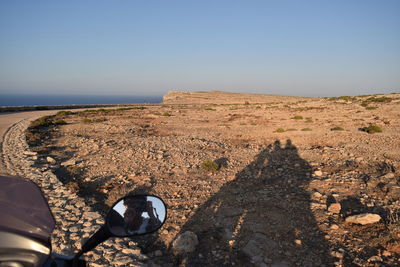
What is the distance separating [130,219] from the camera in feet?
6.49

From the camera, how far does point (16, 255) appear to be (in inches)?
52.8

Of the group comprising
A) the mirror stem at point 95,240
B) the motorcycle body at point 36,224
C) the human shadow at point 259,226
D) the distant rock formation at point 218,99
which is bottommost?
the human shadow at point 259,226

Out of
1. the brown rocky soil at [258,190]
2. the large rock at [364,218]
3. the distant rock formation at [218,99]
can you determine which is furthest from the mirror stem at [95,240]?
the distant rock formation at [218,99]

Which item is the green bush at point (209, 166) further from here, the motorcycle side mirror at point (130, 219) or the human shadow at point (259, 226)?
the motorcycle side mirror at point (130, 219)

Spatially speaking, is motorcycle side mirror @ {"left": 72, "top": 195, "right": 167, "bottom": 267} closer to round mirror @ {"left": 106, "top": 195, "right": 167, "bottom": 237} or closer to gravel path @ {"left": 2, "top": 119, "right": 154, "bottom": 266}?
round mirror @ {"left": 106, "top": 195, "right": 167, "bottom": 237}

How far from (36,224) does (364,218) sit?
6.01 meters

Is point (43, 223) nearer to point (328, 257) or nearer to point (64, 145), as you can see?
point (328, 257)

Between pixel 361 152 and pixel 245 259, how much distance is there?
8.67 metres

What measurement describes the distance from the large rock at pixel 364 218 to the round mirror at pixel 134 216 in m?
4.95

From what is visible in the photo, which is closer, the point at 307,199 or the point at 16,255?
the point at 16,255

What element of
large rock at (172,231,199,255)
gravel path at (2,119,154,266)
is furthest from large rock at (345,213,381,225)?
gravel path at (2,119,154,266)

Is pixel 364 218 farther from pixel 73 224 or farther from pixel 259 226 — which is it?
pixel 73 224

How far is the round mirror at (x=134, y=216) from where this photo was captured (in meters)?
1.90

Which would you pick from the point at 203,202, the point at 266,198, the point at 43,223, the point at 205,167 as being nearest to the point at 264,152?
the point at 205,167
